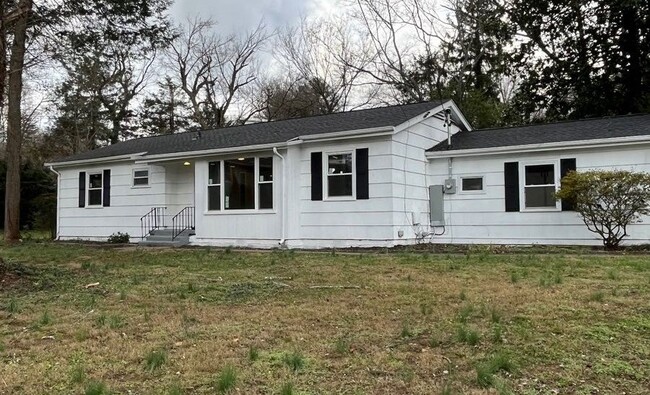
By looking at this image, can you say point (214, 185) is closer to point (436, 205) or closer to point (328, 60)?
point (436, 205)

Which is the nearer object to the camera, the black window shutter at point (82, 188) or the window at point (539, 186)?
the window at point (539, 186)

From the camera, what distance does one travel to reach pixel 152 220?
50.8 feet

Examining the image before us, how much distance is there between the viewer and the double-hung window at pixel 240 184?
12852 mm

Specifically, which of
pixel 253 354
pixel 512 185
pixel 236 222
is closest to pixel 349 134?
pixel 236 222

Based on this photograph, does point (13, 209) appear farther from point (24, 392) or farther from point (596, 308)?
point (596, 308)

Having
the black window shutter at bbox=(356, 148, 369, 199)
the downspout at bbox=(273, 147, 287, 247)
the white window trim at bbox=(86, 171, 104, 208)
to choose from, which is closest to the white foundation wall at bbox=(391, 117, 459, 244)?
the black window shutter at bbox=(356, 148, 369, 199)

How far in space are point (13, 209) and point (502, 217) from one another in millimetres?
14451

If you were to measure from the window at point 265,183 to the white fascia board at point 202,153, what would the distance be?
0.43m

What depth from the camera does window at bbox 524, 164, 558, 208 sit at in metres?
11.6

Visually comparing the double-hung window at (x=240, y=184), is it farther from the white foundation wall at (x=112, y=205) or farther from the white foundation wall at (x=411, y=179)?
the white foundation wall at (x=411, y=179)

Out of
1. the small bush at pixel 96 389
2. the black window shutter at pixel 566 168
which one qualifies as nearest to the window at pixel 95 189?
the black window shutter at pixel 566 168

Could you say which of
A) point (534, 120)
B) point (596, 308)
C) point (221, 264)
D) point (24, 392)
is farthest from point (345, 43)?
point (24, 392)

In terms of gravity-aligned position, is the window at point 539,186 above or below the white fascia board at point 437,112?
below

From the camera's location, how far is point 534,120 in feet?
75.2
